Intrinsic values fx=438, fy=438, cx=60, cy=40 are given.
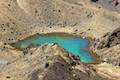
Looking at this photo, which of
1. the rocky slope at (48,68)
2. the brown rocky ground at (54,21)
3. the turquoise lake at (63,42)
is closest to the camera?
the rocky slope at (48,68)

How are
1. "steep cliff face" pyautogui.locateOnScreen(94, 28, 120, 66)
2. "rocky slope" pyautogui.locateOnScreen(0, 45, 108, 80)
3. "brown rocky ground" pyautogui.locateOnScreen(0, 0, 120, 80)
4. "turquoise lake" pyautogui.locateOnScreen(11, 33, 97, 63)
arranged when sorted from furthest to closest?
"turquoise lake" pyautogui.locateOnScreen(11, 33, 97, 63) → "brown rocky ground" pyautogui.locateOnScreen(0, 0, 120, 80) → "steep cliff face" pyautogui.locateOnScreen(94, 28, 120, 66) → "rocky slope" pyautogui.locateOnScreen(0, 45, 108, 80)

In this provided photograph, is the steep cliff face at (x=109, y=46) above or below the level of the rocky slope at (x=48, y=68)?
below

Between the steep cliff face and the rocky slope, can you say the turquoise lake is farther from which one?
the rocky slope

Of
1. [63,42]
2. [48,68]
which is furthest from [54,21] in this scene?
[48,68]

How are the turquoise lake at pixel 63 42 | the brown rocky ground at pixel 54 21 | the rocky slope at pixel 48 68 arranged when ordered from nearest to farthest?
the rocky slope at pixel 48 68 → the brown rocky ground at pixel 54 21 → the turquoise lake at pixel 63 42

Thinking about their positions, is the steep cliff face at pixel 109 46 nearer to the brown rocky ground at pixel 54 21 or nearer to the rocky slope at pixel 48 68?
the brown rocky ground at pixel 54 21

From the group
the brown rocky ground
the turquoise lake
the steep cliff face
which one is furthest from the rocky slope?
the turquoise lake

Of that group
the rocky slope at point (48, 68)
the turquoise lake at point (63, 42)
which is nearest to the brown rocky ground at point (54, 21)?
the turquoise lake at point (63, 42)

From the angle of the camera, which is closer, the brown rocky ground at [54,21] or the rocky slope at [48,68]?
the rocky slope at [48,68]

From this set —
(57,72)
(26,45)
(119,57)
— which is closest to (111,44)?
(119,57)
